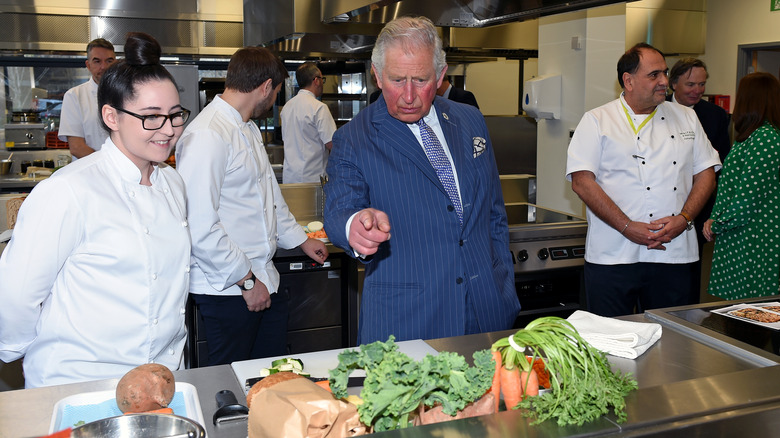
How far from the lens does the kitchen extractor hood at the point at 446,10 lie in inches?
117

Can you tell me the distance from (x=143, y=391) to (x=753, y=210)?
3.10 meters

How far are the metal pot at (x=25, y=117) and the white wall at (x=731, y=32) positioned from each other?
23.0ft

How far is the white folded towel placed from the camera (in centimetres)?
178

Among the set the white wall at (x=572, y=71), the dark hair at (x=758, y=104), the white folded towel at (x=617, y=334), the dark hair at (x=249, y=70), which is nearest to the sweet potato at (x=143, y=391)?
the white folded towel at (x=617, y=334)

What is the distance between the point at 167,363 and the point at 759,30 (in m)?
6.78

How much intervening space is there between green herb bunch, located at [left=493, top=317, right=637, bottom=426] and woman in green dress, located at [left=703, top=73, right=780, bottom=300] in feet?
8.54

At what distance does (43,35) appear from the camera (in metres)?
7.08

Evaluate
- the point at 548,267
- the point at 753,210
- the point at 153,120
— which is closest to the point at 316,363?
the point at 153,120

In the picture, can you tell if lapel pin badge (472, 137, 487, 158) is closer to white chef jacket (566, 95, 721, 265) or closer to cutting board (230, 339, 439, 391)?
cutting board (230, 339, 439, 391)

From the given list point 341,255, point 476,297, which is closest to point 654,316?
point 476,297

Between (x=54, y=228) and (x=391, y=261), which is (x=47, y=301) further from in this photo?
(x=391, y=261)

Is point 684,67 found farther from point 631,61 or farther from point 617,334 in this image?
point 617,334

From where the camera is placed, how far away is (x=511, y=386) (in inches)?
50.2

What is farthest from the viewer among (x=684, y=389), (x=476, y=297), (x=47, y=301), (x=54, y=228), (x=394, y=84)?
(x=476, y=297)
